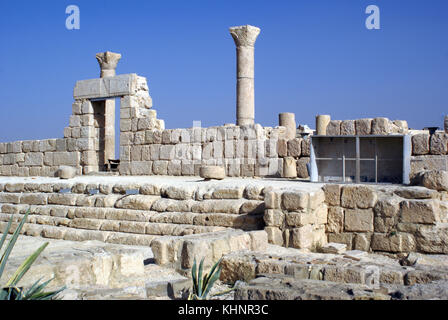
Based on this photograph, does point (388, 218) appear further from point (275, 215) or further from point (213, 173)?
point (213, 173)

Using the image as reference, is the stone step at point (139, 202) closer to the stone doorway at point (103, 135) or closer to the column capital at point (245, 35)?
the stone doorway at point (103, 135)

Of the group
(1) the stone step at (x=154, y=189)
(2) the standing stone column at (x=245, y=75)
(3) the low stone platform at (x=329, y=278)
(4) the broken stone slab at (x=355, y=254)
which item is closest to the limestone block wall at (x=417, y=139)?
(1) the stone step at (x=154, y=189)

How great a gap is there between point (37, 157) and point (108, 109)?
3496 mm

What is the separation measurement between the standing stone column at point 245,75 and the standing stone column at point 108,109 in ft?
16.4

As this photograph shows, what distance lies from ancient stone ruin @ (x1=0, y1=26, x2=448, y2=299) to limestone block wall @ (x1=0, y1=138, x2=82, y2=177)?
79 mm

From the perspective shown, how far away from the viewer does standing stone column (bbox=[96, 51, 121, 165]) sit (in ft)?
60.7

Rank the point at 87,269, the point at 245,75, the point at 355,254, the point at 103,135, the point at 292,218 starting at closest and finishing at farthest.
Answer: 1. the point at 87,269
2. the point at 355,254
3. the point at 292,218
4. the point at 245,75
5. the point at 103,135

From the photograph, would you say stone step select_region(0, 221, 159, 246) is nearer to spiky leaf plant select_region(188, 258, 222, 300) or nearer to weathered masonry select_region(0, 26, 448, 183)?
spiky leaf plant select_region(188, 258, 222, 300)

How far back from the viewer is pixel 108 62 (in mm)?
19781

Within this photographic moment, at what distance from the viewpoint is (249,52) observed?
55.3ft

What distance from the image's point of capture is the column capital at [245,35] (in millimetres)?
16609

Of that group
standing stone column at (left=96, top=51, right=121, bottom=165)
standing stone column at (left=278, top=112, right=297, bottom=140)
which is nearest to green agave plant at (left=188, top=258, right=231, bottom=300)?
standing stone column at (left=96, top=51, right=121, bottom=165)

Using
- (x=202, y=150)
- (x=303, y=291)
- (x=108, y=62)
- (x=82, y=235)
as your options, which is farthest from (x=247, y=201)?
(x=108, y=62)
